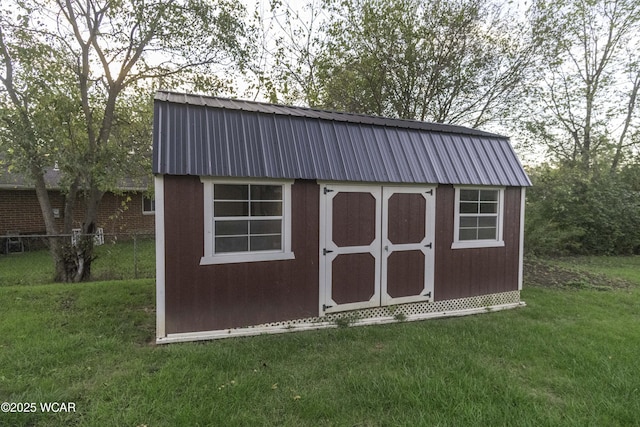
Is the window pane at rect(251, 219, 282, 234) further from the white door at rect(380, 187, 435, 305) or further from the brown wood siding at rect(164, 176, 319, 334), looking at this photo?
the white door at rect(380, 187, 435, 305)

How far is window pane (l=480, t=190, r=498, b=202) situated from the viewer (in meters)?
5.45

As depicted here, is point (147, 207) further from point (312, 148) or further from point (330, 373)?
point (330, 373)

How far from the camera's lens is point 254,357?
354 cm

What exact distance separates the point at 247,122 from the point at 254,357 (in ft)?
9.84

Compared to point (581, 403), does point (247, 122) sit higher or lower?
higher

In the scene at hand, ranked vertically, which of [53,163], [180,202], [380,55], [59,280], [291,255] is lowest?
[59,280]

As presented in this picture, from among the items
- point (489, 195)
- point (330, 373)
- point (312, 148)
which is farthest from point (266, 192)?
point (489, 195)

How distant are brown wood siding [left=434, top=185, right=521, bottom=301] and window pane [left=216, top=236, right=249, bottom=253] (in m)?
3.08

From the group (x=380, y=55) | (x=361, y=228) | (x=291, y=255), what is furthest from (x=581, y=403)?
(x=380, y=55)

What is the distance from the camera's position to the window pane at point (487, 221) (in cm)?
545

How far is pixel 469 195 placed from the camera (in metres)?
5.35

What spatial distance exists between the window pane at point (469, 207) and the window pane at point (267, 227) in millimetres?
3132

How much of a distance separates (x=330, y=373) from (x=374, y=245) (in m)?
2.06

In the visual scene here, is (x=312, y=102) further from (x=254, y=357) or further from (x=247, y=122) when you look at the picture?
(x=254, y=357)
